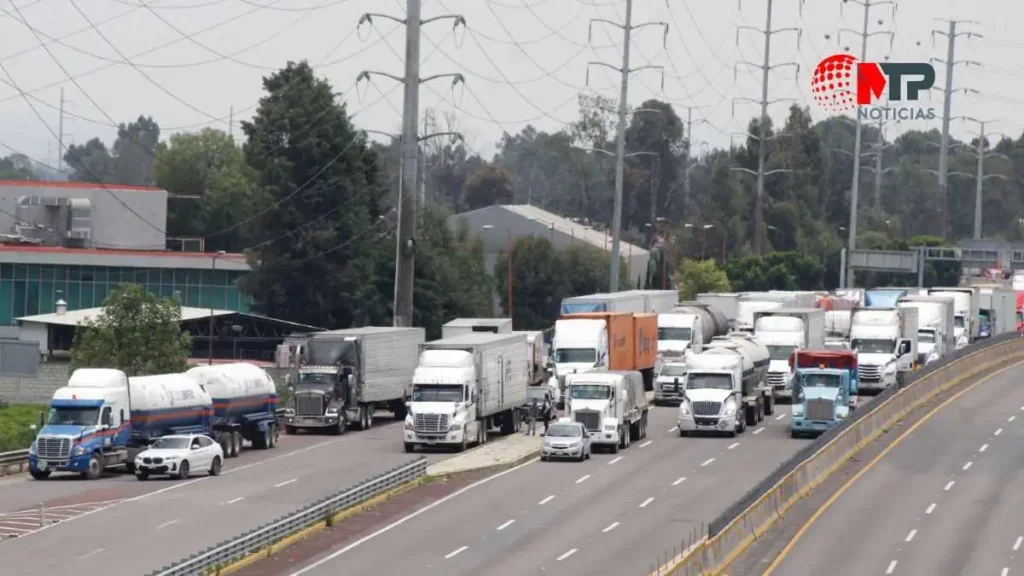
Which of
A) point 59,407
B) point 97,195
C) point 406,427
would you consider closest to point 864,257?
point 97,195

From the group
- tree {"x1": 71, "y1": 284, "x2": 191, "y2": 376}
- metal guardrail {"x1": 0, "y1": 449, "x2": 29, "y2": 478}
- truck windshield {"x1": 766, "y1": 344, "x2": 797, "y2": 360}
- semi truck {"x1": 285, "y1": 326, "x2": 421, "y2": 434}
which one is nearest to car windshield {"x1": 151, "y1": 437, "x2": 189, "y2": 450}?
metal guardrail {"x1": 0, "y1": 449, "x2": 29, "y2": 478}

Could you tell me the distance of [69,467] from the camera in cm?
5588

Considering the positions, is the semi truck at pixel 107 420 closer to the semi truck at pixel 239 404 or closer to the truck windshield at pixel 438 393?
the semi truck at pixel 239 404

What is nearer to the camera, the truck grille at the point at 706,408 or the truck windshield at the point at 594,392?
the truck windshield at the point at 594,392

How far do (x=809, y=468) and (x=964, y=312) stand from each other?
57.9 m

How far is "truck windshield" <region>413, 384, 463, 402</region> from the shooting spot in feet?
205

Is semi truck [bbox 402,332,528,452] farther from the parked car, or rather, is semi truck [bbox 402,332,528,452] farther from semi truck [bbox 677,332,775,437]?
semi truck [bbox 677,332,775,437]

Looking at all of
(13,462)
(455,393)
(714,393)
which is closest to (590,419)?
(455,393)

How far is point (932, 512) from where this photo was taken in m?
50.4

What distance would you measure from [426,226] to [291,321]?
1647cm

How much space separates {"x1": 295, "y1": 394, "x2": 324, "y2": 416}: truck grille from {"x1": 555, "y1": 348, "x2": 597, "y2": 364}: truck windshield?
11550 mm

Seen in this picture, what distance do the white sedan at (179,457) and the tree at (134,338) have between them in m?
26.4

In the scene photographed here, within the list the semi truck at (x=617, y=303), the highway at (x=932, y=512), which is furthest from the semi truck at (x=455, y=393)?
the semi truck at (x=617, y=303)

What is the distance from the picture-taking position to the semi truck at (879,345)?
271 ft
